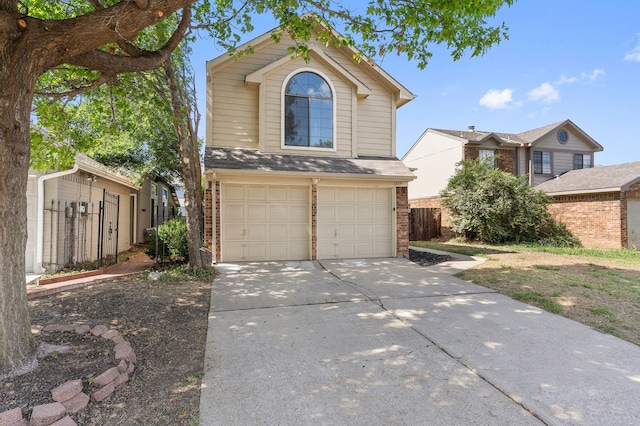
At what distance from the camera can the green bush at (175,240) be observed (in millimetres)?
9078

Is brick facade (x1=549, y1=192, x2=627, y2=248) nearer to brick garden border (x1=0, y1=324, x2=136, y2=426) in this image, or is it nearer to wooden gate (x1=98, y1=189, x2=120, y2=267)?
brick garden border (x1=0, y1=324, x2=136, y2=426)

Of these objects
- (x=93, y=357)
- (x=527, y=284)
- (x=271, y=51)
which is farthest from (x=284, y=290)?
(x=271, y=51)

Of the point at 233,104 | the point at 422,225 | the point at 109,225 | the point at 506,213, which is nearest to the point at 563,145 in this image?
the point at 506,213

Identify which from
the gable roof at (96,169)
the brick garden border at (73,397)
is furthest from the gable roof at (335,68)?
the brick garden border at (73,397)

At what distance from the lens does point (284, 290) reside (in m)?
6.54

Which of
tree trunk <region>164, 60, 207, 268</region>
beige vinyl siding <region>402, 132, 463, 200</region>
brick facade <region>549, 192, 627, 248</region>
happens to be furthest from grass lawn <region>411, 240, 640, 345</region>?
beige vinyl siding <region>402, 132, 463, 200</region>

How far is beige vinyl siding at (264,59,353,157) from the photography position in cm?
977

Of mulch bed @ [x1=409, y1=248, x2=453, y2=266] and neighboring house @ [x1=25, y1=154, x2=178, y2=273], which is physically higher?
neighboring house @ [x1=25, y1=154, x2=178, y2=273]

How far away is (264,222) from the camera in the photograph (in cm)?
945

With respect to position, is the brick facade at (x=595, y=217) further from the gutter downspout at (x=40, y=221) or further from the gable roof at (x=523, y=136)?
the gutter downspout at (x=40, y=221)

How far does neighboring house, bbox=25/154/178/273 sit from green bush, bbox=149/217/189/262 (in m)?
1.33

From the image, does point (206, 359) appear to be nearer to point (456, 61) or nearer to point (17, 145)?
point (17, 145)

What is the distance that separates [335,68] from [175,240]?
22.8 feet

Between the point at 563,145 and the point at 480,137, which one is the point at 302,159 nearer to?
the point at 480,137
